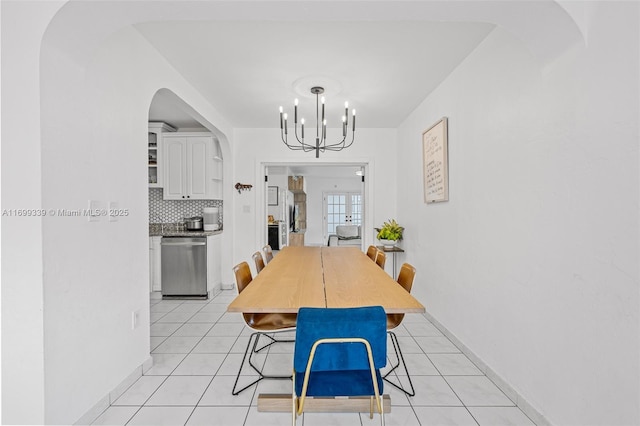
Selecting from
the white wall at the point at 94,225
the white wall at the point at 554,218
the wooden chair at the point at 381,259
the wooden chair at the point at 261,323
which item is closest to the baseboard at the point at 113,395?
the white wall at the point at 94,225

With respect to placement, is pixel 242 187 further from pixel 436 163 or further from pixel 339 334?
pixel 339 334

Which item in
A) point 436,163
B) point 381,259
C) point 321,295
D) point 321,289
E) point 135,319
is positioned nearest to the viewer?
point 321,295

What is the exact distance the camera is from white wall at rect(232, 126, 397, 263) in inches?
186

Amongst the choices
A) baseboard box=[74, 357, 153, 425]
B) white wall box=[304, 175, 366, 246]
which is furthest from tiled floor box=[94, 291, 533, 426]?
white wall box=[304, 175, 366, 246]

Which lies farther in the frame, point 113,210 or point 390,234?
point 390,234

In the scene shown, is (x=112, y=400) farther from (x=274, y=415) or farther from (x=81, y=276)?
(x=274, y=415)

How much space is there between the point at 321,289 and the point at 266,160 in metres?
3.16

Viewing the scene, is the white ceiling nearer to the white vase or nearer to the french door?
the white vase

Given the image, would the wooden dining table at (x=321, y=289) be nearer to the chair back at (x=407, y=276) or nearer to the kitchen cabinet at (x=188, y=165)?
the chair back at (x=407, y=276)

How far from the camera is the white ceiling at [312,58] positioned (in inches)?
85.7

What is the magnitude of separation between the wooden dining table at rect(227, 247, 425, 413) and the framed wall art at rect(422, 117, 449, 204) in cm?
110

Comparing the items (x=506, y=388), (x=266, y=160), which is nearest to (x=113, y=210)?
(x=506, y=388)

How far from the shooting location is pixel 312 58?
2564mm

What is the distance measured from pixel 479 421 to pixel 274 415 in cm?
112
